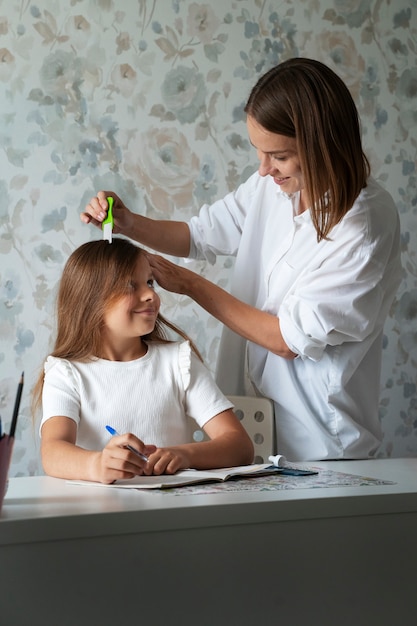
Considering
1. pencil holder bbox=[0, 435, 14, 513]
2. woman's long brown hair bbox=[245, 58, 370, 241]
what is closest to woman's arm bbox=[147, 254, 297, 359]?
woman's long brown hair bbox=[245, 58, 370, 241]

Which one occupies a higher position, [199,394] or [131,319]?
[131,319]

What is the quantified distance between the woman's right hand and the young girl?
76 millimetres

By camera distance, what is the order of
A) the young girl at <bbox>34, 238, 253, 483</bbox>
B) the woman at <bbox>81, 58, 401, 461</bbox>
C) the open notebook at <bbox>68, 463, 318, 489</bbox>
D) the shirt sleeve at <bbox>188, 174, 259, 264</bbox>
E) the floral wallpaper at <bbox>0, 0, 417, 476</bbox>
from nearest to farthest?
the open notebook at <bbox>68, 463, 318, 489</bbox> → the young girl at <bbox>34, 238, 253, 483</bbox> → the woman at <bbox>81, 58, 401, 461</bbox> → the shirt sleeve at <bbox>188, 174, 259, 264</bbox> → the floral wallpaper at <bbox>0, 0, 417, 476</bbox>

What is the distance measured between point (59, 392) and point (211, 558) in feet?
1.96

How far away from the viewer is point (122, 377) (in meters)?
1.50

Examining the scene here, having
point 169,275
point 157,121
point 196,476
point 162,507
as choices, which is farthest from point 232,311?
point 157,121

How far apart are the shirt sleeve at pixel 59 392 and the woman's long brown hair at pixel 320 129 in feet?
1.88

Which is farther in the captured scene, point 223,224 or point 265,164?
point 223,224

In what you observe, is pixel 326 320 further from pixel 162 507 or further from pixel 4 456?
pixel 4 456

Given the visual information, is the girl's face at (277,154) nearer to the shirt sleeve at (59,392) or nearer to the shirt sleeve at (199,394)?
the shirt sleeve at (199,394)

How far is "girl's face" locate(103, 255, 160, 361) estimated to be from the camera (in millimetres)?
1548

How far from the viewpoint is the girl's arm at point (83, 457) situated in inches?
46.5

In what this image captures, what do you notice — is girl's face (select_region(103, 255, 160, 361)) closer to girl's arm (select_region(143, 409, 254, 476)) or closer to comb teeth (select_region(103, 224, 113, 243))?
comb teeth (select_region(103, 224, 113, 243))

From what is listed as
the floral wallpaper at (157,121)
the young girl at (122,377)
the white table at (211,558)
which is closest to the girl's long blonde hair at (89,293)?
the young girl at (122,377)
